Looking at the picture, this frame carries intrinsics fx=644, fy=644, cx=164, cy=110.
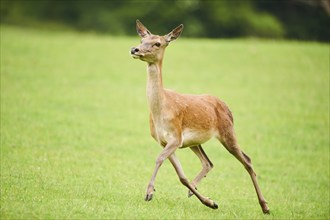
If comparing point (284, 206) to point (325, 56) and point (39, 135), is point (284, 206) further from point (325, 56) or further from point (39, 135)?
point (325, 56)

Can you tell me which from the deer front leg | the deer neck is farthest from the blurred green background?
the deer front leg

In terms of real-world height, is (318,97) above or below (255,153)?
below

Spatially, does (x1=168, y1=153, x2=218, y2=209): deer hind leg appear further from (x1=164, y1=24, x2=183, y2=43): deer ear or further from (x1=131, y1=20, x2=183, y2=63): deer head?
(x1=164, y1=24, x2=183, y2=43): deer ear

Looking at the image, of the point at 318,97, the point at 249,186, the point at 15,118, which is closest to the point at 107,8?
Result: the point at 318,97

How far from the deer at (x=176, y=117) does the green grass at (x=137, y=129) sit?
71 cm

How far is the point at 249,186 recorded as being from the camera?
1389 cm

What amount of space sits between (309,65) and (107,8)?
25.4 metres

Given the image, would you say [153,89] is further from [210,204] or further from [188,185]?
[210,204]

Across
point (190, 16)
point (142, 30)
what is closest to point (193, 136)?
point (142, 30)

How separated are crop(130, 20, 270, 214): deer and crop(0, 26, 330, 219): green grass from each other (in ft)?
2.33

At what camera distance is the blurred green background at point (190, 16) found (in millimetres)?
48250

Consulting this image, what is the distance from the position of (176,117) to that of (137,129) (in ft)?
29.8

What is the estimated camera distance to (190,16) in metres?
51.0

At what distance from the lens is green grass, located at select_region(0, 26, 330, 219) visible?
10.5 meters
